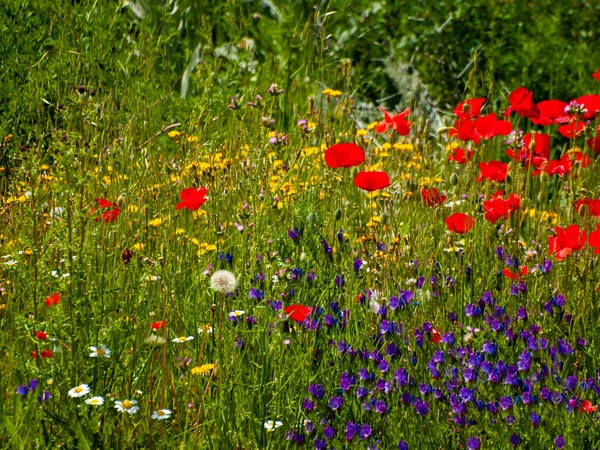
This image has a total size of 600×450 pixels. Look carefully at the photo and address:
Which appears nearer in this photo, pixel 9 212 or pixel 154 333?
pixel 154 333

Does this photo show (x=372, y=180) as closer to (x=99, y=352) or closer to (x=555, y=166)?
(x=555, y=166)

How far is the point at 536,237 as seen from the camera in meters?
3.15

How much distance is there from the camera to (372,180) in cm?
263

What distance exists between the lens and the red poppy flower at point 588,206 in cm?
263

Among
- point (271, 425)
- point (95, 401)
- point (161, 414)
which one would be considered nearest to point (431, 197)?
point (271, 425)

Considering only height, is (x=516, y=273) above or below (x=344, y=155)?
below

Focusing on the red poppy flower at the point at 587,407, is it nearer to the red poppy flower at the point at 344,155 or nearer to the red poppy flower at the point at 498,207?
the red poppy flower at the point at 498,207

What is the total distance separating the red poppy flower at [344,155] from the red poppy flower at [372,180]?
0.10m

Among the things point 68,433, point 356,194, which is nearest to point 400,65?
point 356,194

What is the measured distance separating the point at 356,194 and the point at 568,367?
160cm

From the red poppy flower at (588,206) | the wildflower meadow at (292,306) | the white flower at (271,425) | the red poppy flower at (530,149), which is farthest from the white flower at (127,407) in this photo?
the red poppy flower at (530,149)

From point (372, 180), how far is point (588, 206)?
0.72 metres

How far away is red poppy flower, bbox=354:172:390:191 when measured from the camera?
2.60 metres

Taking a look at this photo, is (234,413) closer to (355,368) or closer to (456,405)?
(355,368)
